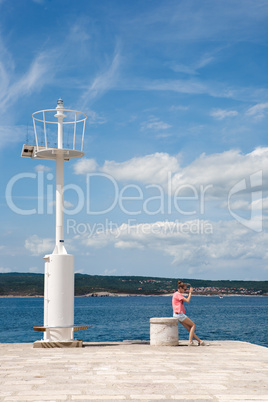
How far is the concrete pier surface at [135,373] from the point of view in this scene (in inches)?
316

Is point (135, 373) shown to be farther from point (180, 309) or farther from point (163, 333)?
point (180, 309)

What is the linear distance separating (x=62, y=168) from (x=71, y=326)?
4.54 metres

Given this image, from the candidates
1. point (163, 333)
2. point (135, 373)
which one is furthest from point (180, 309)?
point (135, 373)

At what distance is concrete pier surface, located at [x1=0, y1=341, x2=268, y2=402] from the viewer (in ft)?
26.4

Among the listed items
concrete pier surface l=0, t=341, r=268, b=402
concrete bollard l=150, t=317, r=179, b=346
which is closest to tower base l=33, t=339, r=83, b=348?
concrete pier surface l=0, t=341, r=268, b=402

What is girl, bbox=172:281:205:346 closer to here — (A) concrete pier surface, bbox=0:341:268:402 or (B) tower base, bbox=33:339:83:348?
(A) concrete pier surface, bbox=0:341:268:402

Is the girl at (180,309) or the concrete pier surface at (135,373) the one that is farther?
the girl at (180,309)

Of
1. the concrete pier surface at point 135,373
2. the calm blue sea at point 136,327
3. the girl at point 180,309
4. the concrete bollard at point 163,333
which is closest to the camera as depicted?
the concrete pier surface at point 135,373

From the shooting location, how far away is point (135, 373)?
9992 mm

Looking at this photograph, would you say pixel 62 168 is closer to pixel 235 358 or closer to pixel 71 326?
pixel 71 326

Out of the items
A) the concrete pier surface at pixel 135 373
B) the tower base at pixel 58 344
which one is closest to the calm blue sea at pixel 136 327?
the tower base at pixel 58 344

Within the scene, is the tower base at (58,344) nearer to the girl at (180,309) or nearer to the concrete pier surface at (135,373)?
the concrete pier surface at (135,373)

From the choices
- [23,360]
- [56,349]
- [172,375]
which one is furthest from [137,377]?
[56,349]

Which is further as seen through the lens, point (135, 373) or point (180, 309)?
point (180, 309)
